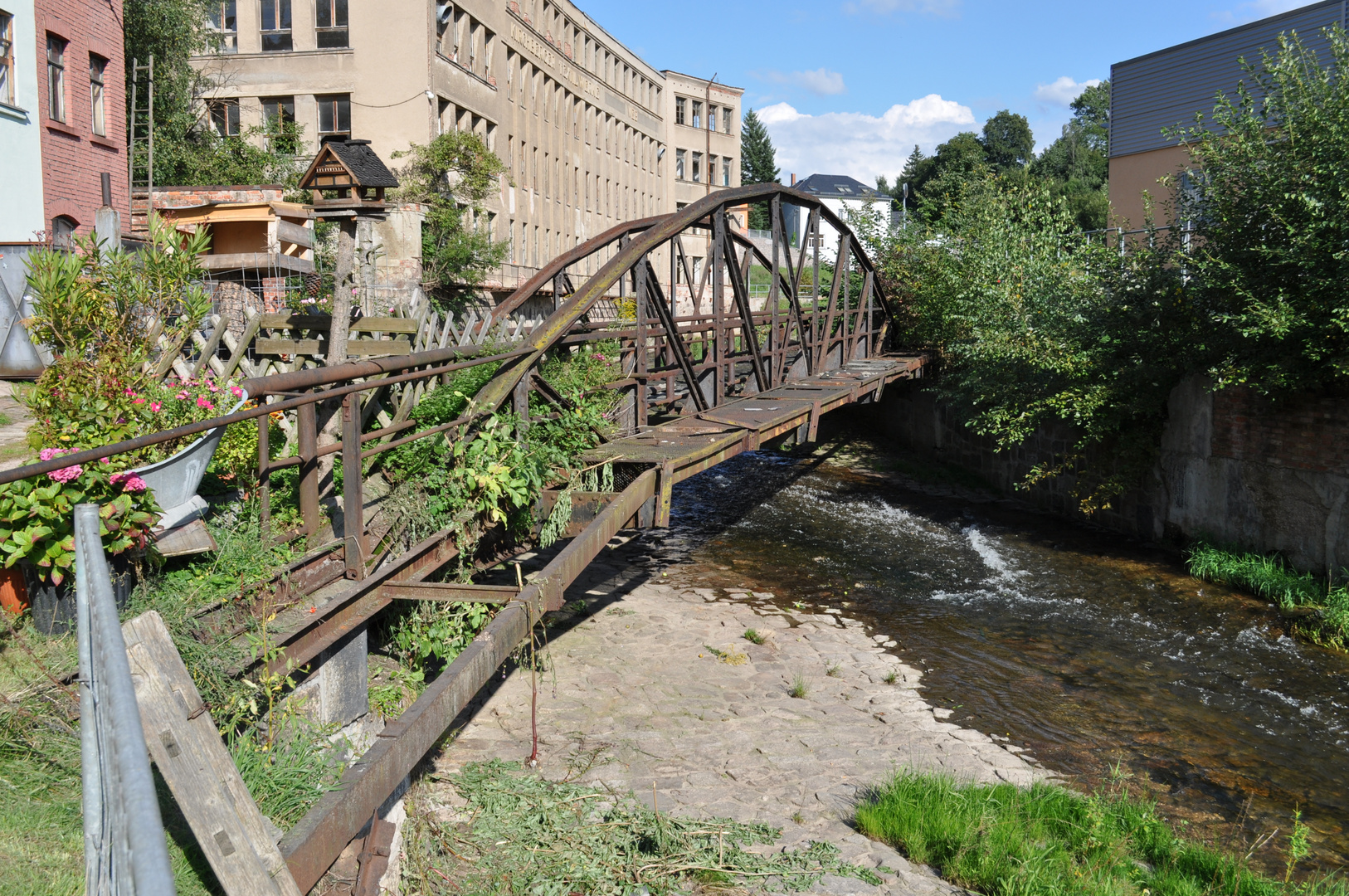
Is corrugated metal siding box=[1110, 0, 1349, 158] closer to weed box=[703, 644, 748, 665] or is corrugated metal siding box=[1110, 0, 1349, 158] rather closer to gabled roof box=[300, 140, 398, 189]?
weed box=[703, 644, 748, 665]

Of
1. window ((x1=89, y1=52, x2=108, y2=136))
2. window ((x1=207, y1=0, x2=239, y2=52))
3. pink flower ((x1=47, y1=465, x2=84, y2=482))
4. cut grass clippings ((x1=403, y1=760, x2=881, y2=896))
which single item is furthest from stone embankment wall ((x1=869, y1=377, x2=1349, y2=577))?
window ((x1=207, y1=0, x2=239, y2=52))

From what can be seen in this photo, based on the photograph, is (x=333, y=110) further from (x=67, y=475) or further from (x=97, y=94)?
(x=67, y=475)

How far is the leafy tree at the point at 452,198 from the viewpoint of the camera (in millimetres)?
25219

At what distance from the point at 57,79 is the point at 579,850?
58.5 feet

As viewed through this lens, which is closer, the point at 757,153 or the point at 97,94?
the point at 97,94

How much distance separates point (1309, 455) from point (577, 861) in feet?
33.6

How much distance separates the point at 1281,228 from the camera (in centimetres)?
1121

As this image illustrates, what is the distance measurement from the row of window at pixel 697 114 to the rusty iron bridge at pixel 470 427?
46622mm

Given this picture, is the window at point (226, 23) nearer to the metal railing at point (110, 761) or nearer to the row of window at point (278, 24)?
the row of window at point (278, 24)

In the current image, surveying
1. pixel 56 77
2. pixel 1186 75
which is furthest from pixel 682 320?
pixel 1186 75

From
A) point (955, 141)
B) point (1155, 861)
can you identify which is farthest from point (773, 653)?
point (955, 141)

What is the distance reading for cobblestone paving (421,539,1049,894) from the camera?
6156 millimetres

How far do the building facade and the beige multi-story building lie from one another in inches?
696

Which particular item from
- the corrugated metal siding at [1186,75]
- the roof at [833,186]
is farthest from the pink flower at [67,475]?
the roof at [833,186]
